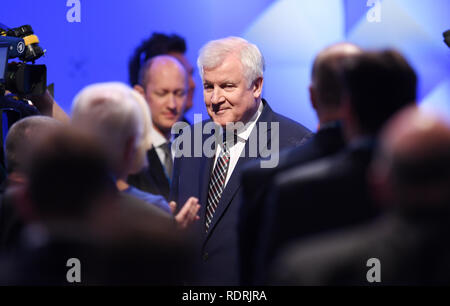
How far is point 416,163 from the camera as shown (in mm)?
1859

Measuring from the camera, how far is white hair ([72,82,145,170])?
2154mm

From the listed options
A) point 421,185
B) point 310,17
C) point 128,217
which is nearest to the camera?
point 421,185

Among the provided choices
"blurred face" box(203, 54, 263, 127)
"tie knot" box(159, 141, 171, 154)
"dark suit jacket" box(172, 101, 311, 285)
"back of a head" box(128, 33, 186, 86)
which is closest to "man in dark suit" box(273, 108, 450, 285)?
"dark suit jacket" box(172, 101, 311, 285)

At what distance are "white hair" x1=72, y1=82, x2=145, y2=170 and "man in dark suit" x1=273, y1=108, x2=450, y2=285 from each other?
0.67 meters

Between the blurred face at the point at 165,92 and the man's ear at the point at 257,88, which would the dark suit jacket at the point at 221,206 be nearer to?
the man's ear at the point at 257,88

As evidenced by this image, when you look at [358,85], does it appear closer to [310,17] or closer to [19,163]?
[310,17]

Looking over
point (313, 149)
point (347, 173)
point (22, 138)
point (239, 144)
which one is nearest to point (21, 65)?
point (22, 138)

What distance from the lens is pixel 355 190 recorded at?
6.52ft

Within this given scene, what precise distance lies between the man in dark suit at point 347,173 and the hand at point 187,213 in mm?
383

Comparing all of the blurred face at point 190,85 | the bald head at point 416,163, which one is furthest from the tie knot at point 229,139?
the bald head at point 416,163

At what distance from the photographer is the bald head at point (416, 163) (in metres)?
1.87

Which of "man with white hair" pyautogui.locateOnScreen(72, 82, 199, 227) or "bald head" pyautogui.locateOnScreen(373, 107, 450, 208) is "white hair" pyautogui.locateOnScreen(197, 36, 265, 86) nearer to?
"man with white hair" pyautogui.locateOnScreen(72, 82, 199, 227)
